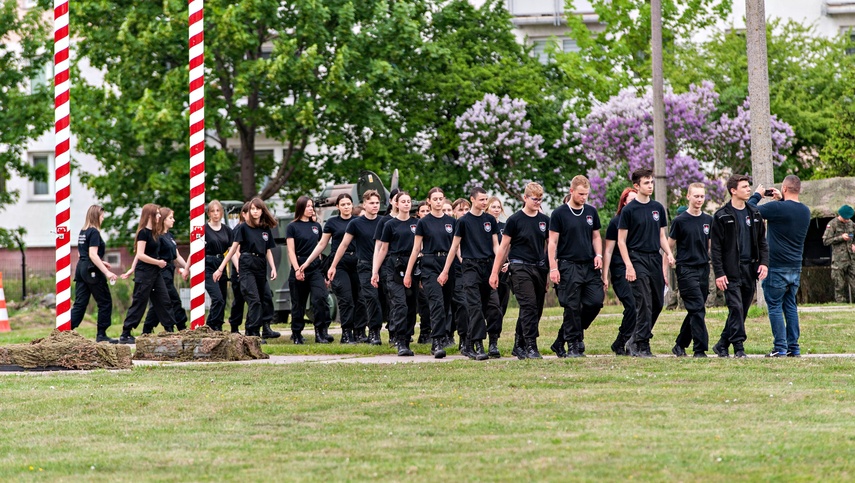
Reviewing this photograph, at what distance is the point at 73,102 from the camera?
35.5 metres

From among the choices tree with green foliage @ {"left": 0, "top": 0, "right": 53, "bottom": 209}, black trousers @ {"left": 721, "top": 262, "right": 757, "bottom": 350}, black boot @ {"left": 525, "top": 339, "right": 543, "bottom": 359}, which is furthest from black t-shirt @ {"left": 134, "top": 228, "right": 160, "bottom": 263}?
tree with green foliage @ {"left": 0, "top": 0, "right": 53, "bottom": 209}

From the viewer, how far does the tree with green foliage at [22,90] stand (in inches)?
1505

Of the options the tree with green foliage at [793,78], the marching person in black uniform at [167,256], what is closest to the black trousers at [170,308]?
the marching person in black uniform at [167,256]

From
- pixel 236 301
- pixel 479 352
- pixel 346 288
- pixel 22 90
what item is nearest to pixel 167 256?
pixel 236 301

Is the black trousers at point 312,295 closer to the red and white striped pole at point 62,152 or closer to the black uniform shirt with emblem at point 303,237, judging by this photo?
the black uniform shirt with emblem at point 303,237

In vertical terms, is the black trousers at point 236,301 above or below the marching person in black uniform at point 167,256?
below

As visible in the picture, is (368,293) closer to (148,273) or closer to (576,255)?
(148,273)

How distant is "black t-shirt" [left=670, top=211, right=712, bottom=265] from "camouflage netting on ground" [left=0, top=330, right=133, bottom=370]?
18.0ft

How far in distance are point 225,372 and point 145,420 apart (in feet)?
12.0

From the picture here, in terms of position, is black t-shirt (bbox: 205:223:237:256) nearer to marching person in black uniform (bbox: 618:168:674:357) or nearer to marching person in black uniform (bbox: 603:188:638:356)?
marching person in black uniform (bbox: 603:188:638:356)

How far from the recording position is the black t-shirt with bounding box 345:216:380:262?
1681 centimetres

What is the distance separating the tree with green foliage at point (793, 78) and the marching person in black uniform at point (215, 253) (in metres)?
21.0

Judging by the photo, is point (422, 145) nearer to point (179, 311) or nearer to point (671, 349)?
point (179, 311)

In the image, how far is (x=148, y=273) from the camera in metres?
17.3
